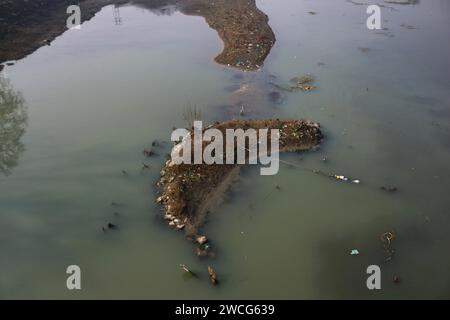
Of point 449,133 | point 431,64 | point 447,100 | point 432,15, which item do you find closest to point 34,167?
point 449,133

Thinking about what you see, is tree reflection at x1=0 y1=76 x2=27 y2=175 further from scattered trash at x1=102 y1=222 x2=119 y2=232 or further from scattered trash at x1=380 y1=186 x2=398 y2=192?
scattered trash at x1=380 y1=186 x2=398 y2=192

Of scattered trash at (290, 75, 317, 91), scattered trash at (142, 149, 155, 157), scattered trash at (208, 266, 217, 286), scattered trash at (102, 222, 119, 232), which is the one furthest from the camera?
scattered trash at (290, 75, 317, 91)

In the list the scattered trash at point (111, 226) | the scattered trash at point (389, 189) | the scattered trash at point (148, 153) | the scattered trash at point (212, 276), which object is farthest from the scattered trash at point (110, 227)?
the scattered trash at point (389, 189)

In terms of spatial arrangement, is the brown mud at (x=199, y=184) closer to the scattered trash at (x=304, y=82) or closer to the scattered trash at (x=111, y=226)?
the scattered trash at (x=111, y=226)

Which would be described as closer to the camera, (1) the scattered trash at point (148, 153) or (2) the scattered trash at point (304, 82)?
(1) the scattered trash at point (148, 153)

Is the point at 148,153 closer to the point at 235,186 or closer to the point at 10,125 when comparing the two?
the point at 235,186

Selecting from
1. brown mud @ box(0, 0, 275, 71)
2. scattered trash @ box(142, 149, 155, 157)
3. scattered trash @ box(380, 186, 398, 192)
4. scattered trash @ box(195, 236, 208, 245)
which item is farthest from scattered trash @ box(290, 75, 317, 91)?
scattered trash @ box(195, 236, 208, 245)

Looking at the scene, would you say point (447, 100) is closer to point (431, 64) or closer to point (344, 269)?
point (431, 64)
